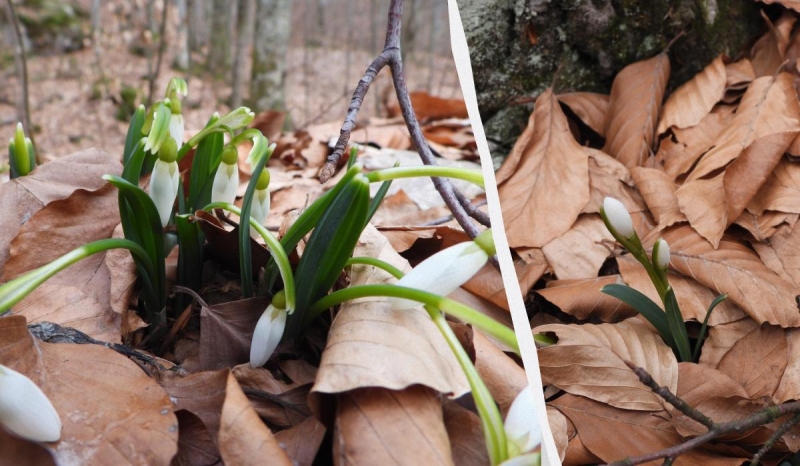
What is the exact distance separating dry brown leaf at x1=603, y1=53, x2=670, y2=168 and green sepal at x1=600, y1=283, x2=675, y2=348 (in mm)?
91

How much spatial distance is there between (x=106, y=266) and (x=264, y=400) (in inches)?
10.1

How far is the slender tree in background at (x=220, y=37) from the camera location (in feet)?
24.8

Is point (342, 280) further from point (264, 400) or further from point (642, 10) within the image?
point (642, 10)

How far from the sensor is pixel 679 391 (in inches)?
18.0

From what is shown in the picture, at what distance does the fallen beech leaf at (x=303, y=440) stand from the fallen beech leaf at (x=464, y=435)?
3.2 inches

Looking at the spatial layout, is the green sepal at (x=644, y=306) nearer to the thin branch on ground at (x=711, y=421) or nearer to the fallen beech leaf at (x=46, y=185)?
the thin branch on ground at (x=711, y=421)

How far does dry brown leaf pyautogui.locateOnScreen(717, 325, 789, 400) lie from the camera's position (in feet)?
1.46

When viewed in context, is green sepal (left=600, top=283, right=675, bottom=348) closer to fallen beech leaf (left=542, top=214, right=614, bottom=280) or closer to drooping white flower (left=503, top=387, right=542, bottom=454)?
fallen beech leaf (left=542, top=214, right=614, bottom=280)

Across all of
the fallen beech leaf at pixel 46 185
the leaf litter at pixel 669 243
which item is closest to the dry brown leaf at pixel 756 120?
the leaf litter at pixel 669 243

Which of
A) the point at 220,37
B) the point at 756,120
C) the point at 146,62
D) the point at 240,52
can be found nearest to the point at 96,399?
the point at 756,120

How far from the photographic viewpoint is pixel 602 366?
1.47 ft

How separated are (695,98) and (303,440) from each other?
0.40 m

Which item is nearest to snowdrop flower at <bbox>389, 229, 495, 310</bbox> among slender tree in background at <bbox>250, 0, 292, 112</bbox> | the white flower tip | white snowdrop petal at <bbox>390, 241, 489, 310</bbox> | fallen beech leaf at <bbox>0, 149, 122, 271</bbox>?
white snowdrop petal at <bbox>390, 241, 489, 310</bbox>

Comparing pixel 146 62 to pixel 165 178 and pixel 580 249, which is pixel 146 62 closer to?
pixel 165 178
